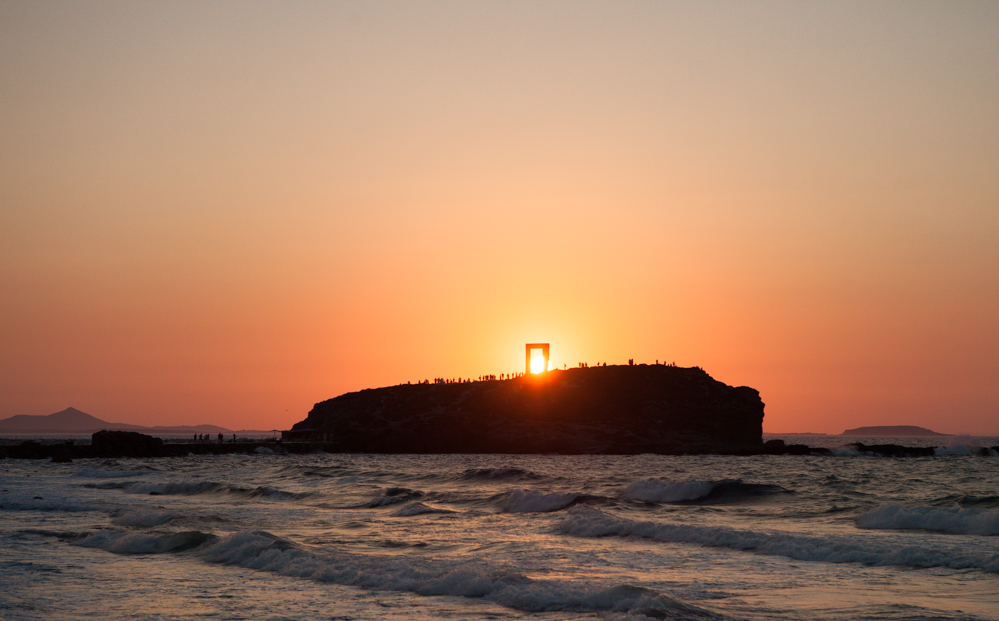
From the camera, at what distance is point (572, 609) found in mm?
16609

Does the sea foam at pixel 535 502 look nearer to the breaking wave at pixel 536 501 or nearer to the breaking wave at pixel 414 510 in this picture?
the breaking wave at pixel 536 501

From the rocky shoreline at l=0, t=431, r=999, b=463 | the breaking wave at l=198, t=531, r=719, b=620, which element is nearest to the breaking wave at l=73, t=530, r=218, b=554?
the breaking wave at l=198, t=531, r=719, b=620

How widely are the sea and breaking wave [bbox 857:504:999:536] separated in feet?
0.26

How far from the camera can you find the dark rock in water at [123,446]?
336 feet

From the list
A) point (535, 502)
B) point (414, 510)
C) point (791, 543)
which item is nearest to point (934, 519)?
point (791, 543)

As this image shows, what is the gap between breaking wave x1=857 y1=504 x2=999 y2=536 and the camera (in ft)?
90.5

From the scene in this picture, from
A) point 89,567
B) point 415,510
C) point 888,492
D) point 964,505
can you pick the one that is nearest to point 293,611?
point 89,567

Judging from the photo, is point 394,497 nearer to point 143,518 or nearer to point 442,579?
point 143,518

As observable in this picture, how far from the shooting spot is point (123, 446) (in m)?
105

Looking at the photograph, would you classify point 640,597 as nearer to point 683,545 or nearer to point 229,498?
point 683,545

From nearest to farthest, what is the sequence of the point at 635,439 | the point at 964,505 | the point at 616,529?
the point at 616,529 → the point at 964,505 → the point at 635,439

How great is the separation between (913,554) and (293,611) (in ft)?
54.2

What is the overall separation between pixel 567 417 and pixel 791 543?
4388 inches

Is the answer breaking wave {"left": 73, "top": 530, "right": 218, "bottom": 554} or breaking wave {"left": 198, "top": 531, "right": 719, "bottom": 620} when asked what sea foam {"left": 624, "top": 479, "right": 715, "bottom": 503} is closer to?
breaking wave {"left": 198, "top": 531, "right": 719, "bottom": 620}
